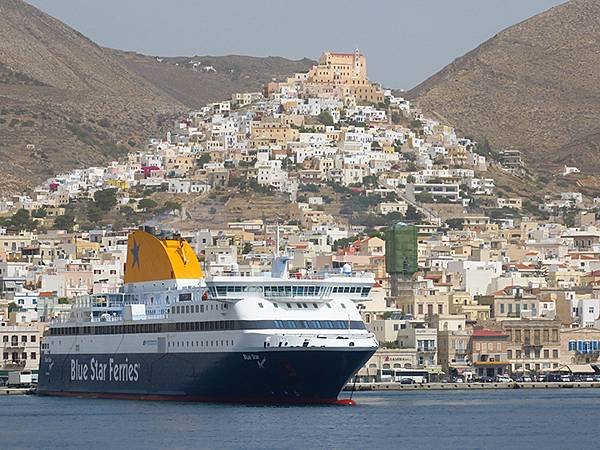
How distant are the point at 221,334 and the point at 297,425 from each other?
9.73 metres

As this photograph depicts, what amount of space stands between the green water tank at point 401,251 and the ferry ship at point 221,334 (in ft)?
172

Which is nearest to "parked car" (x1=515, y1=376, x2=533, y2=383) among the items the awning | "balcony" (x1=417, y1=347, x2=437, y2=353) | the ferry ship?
the awning

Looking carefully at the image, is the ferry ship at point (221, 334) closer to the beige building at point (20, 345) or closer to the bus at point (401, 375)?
the beige building at point (20, 345)

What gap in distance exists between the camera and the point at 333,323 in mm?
89562

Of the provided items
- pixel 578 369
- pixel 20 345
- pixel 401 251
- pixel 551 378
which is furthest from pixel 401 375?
pixel 401 251

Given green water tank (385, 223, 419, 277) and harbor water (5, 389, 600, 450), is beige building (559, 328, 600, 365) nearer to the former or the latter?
green water tank (385, 223, 419, 277)

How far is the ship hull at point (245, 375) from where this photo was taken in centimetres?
8781

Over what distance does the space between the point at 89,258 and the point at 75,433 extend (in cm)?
9098

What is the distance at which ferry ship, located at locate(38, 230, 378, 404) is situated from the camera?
88250mm

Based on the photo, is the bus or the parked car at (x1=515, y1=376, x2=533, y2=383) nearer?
the bus

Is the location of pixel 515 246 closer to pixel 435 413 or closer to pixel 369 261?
pixel 369 261

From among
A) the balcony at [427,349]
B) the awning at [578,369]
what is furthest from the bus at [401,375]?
the awning at [578,369]

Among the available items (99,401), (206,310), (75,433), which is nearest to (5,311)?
(99,401)

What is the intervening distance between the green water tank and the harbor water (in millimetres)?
49500
